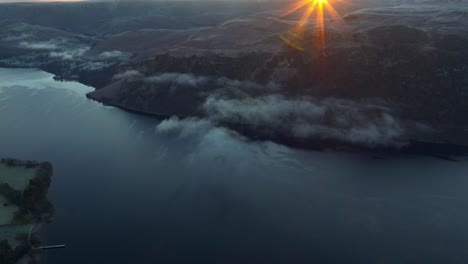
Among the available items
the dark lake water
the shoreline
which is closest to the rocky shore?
the dark lake water

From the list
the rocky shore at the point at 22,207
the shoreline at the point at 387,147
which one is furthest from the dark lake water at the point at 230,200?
the shoreline at the point at 387,147

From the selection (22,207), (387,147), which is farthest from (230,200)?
(387,147)

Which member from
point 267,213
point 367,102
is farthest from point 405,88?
point 267,213

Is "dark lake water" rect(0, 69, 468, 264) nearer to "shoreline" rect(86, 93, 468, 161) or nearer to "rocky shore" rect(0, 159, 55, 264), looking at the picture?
"rocky shore" rect(0, 159, 55, 264)

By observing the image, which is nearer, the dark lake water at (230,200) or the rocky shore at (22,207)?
the rocky shore at (22,207)

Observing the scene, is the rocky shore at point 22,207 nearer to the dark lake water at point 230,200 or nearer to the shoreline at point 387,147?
the dark lake water at point 230,200

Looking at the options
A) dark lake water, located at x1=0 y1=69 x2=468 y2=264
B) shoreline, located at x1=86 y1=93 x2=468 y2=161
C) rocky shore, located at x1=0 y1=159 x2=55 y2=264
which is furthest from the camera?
shoreline, located at x1=86 y1=93 x2=468 y2=161

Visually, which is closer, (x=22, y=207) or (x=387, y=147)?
(x=22, y=207)

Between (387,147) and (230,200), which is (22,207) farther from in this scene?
(387,147)


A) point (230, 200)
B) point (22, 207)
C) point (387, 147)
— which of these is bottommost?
point (387, 147)
